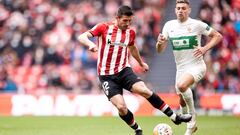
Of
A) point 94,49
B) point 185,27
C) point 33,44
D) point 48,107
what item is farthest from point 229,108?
point 94,49

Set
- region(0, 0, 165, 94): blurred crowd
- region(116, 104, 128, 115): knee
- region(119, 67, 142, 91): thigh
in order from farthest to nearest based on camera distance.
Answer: region(0, 0, 165, 94): blurred crowd, region(119, 67, 142, 91): thigh, region(116, 104, 128, 115): knee

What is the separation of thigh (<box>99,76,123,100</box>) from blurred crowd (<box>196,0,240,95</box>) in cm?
1153

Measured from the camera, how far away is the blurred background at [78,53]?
22969mm

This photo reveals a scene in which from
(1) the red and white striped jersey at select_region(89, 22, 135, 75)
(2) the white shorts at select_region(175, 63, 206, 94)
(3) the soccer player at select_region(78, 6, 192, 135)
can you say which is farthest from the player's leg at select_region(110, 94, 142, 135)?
(2) the white shorts at select_region(175, 63, 206, 94)

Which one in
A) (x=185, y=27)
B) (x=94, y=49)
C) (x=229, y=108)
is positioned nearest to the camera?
(x=94, y=49)

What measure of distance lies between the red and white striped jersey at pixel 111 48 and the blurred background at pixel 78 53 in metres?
10.6

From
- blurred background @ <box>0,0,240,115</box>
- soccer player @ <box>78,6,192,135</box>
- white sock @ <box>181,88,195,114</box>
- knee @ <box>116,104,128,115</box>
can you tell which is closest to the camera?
knee @ <box>116,104,128,115</box>

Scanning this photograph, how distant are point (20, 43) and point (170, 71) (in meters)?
5.84

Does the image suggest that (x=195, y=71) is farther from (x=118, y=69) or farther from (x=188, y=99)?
(x=118, y=69)

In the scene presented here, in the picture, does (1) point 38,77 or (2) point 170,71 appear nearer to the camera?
(1) point 38,77

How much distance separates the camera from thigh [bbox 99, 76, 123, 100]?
12.0m

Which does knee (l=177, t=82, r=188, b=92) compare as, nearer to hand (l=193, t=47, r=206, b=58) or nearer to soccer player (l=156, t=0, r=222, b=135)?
soccer player (l=156, t=0, r=222, b=135)

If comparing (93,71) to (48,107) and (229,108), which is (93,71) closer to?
(48,107)

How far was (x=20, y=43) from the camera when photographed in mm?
25562
